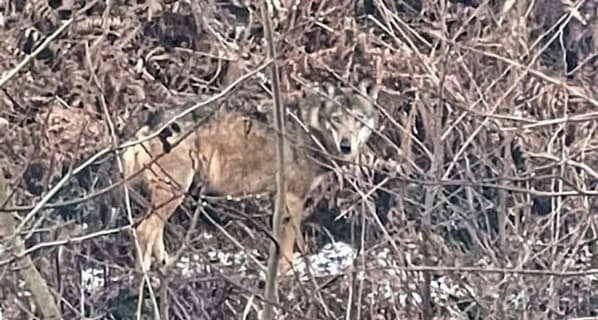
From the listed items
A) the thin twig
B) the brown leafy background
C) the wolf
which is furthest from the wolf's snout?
the thin twig

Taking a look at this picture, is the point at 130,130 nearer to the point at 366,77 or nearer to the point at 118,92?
the point at 118,92

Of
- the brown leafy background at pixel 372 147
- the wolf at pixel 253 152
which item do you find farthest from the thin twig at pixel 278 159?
the wolf at pixel 253 152

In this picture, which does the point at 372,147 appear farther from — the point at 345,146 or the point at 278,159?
the point at 278,159

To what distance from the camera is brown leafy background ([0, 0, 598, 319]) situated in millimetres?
4180

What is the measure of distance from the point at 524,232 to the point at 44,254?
7.33 ft

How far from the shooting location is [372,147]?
759 centimetres

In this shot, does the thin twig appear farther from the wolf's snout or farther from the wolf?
the wolf's snout

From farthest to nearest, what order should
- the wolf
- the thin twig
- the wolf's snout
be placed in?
the wolf's snout < the wolf < the thin twig

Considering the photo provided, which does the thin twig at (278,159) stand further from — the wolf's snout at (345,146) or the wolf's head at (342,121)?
the wolf's snout at (345,146)

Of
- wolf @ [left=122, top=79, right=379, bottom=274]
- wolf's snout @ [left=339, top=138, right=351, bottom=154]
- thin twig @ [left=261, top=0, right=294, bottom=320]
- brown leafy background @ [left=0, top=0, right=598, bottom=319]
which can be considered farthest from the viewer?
wolf's snout @ [left=339, top=138, right=351, bottom=154]

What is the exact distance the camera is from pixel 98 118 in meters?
6.90

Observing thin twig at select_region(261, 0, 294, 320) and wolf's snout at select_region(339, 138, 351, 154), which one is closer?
thin twig at select_region(261, 0, 294, 320)

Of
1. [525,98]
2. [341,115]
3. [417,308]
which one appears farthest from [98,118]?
[417,308]

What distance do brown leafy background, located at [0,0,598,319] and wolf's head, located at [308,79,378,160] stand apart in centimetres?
20
